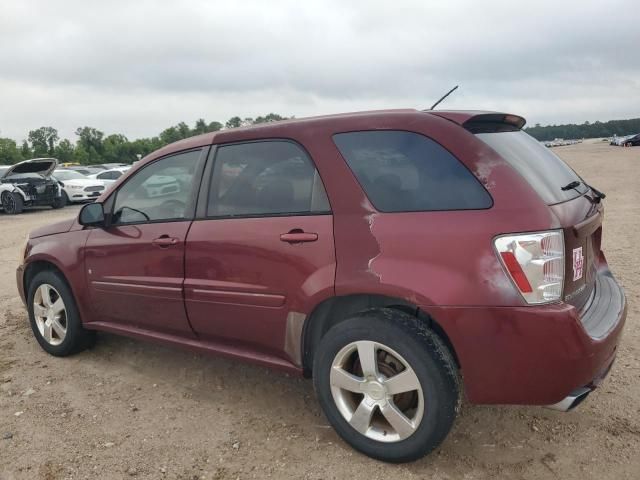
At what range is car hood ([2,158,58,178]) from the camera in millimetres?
15725

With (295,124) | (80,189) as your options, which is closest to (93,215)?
(295,124)

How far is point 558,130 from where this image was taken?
13500cm

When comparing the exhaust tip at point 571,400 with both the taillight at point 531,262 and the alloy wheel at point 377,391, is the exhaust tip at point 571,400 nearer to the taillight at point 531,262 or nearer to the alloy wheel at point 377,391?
the taillight at point 531,262

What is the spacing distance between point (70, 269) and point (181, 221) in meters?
1.20

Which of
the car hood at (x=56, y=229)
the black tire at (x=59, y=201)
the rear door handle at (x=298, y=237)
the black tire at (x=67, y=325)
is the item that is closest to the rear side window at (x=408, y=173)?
the rear door handle at (x=298, y=237)

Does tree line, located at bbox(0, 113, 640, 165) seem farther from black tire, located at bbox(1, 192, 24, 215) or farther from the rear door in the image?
the rear door

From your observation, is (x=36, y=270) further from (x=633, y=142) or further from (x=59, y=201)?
(x=633, y=142)

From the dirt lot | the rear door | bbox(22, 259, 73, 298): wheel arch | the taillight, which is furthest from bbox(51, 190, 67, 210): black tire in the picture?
the taillight

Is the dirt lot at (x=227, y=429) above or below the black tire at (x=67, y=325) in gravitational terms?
below

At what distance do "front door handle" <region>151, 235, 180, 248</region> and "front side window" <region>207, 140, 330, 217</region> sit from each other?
284 millimetres

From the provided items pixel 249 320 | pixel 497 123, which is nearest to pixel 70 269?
pixel 249 320

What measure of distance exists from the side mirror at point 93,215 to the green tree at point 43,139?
86.5 meters

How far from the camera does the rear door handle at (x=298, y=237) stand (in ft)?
9.05

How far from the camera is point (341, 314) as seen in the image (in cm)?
289
